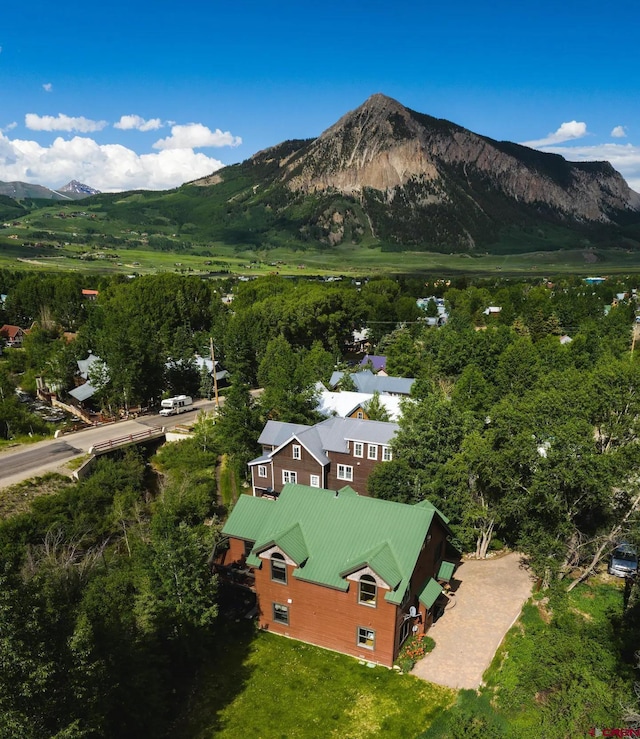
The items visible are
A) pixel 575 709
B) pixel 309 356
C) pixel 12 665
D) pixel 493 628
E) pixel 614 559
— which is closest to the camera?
pixel 12 665

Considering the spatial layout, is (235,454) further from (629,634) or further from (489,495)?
(629,634)

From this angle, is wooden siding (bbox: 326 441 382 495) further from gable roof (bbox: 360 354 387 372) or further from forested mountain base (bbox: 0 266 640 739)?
gable roof (bbox: 360 354 387 372)

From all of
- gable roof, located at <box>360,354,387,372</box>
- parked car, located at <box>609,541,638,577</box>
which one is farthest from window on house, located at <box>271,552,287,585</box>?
gable roof, located at <box>360,354,387,372</box>

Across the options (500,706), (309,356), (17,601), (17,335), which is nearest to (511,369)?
(309,356)

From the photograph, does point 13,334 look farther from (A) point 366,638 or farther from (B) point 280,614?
(A) point 366,638

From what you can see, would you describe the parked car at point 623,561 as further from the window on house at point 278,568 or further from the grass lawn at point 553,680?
the window on house at point 278,568

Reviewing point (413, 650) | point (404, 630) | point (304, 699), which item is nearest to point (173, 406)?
point (404, 630)
